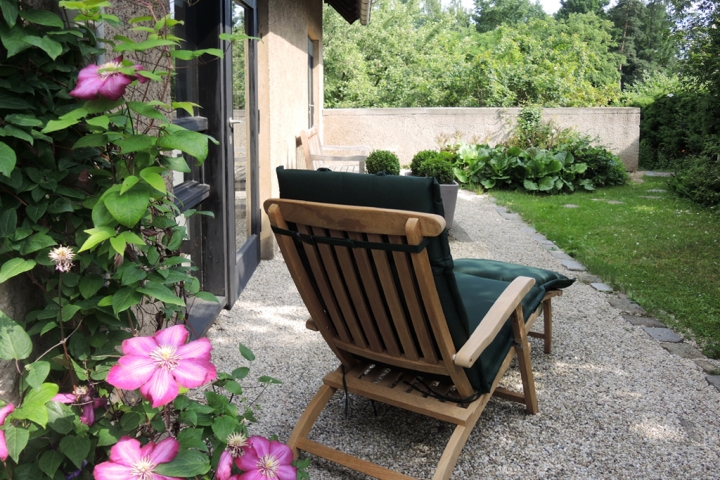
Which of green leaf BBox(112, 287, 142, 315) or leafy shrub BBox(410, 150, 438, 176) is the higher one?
leafy shrub BBox(410, 150, 438, 176)

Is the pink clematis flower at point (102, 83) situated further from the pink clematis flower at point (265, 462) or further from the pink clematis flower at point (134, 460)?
the pink clematis flower at point (265, 462)

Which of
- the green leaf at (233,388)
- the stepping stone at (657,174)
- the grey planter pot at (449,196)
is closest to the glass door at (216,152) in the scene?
the green leaf at (233,388)

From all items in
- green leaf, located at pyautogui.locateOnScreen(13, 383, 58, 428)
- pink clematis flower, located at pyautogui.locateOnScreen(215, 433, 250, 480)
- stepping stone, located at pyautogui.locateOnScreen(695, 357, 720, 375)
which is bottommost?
stepping stone, located at pyautogui.locateOnScreen(695, 357, 720, 375)

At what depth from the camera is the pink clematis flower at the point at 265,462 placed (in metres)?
1.56

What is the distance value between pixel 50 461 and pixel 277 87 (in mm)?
4190

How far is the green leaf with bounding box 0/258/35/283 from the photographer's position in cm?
123

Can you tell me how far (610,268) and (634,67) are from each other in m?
38.8

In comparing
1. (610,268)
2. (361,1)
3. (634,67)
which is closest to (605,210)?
(610,268)

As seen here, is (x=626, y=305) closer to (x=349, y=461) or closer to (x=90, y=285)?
(x=349, y=461)

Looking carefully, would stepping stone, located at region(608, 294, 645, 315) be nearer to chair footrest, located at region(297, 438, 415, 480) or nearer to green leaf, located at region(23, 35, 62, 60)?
chair footrest, located at region(297, 438, 415, 480)

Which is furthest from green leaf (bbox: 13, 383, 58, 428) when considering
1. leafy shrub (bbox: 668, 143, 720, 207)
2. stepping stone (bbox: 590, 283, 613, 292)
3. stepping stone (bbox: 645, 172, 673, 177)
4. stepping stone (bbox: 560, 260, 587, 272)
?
stepping stone (bbox: 645, 172, 673, 177)

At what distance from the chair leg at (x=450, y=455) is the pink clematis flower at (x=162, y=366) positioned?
98 cm

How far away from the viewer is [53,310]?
1.37 m

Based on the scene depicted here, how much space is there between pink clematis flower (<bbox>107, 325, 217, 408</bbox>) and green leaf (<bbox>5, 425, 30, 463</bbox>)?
0.18m
